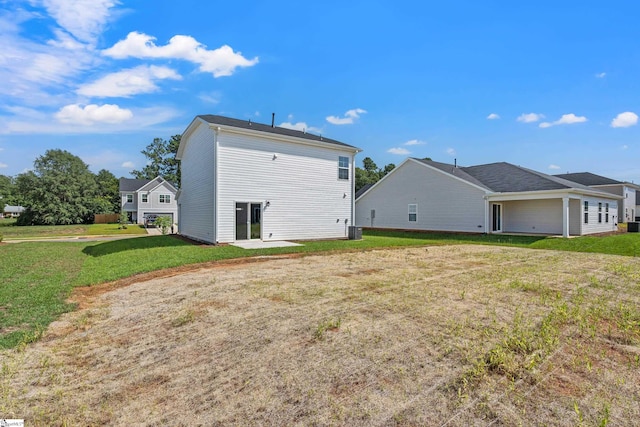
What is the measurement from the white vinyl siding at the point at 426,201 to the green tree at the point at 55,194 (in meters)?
41.7

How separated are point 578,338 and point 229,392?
4.00 meters

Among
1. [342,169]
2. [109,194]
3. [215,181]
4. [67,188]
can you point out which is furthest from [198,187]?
[109,194]

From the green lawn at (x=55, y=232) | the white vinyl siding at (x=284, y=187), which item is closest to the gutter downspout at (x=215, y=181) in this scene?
the white vinyl siding at (x=284, y=187)

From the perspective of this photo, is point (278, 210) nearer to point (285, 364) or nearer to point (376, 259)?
point (376, 259)

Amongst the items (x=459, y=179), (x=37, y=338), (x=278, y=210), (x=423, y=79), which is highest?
(x=423, y=79)

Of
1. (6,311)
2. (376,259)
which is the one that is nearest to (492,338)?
(376,259)

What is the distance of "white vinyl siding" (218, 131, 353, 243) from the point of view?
13.7 metres

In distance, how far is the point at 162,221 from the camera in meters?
24.5

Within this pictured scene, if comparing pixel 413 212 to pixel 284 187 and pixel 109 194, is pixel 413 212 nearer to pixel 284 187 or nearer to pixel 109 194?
pixel 284 187

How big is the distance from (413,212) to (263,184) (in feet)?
42.4

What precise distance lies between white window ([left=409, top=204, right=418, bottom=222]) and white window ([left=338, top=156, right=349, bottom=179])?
7.94m

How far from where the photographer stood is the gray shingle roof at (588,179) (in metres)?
32.8

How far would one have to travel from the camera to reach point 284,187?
597 inches

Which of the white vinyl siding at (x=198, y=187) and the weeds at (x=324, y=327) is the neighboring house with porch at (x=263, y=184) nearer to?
the white vinyl siding at (x=198, y=187)
